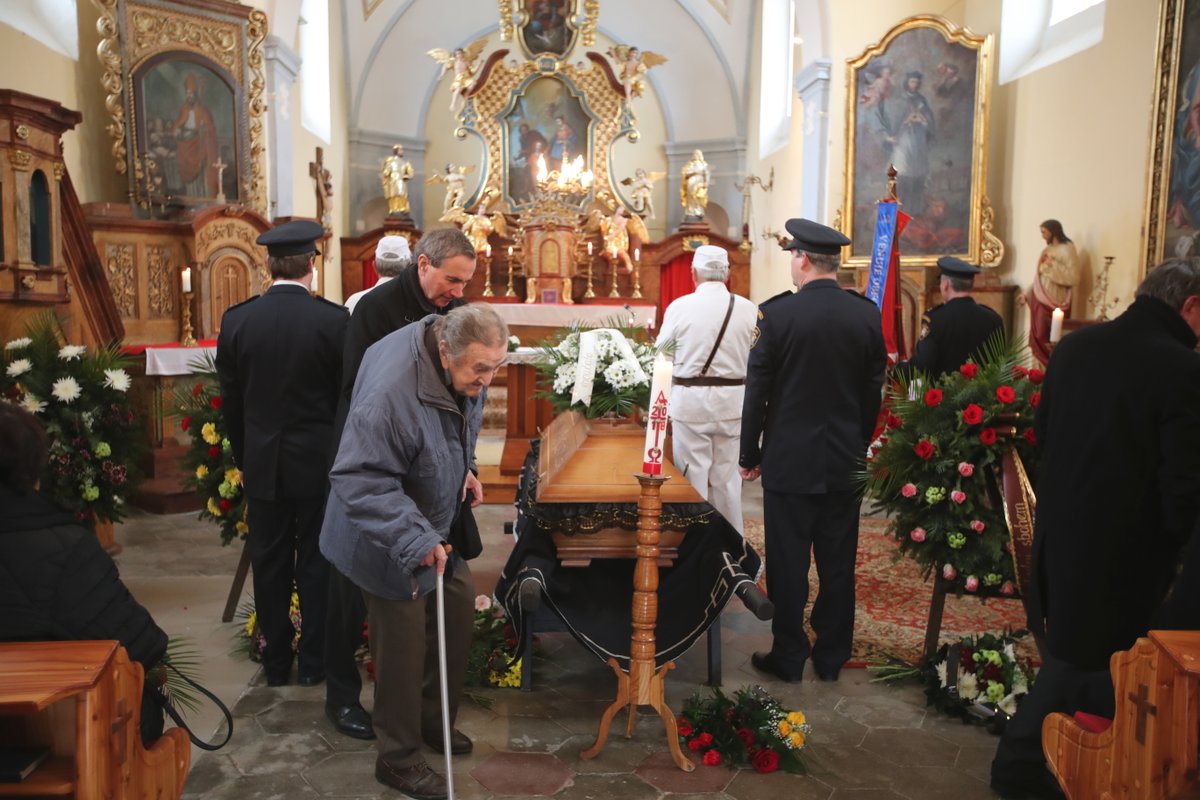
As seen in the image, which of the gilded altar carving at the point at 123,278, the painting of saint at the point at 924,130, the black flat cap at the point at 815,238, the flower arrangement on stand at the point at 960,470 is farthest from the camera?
the painting of saint at the point at 924,130

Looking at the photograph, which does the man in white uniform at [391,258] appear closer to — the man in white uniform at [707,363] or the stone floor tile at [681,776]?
the man in white uniform at [707,363]

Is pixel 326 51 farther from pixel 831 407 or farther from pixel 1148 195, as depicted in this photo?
pixel 831 407

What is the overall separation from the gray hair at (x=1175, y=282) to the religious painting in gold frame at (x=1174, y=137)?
4.65 m

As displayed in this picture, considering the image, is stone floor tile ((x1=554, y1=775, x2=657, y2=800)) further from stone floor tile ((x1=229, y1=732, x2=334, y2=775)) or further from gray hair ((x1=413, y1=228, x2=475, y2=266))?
gray hair ((x1=413, y1=228, x2=475, y2=266))

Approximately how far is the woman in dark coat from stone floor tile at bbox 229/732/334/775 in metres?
1.03

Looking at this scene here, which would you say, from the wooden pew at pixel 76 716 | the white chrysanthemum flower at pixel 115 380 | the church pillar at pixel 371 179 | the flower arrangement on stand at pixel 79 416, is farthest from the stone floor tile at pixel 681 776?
the church pillar at pixel 371 179

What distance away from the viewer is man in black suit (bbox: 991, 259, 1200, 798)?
2.61m

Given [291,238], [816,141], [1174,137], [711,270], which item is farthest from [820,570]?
[816,141]

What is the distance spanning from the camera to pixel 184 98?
917 cm

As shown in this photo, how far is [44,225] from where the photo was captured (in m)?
6.43

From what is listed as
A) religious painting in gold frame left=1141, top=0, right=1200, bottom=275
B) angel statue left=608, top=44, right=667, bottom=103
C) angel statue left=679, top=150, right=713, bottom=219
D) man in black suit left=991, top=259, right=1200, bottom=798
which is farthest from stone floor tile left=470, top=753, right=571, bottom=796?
angel statue left=608, top=44, right=667, bottom=103

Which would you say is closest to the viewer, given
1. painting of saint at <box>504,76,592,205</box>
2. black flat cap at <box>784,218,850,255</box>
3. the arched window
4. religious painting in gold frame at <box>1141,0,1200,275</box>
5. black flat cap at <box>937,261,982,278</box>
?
black flat cap at <box>784,218,850,255</box>

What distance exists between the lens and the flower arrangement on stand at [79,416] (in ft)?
15.4

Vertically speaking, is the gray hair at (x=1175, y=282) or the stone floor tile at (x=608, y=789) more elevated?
the gray hair at (x=1175, y=282)
